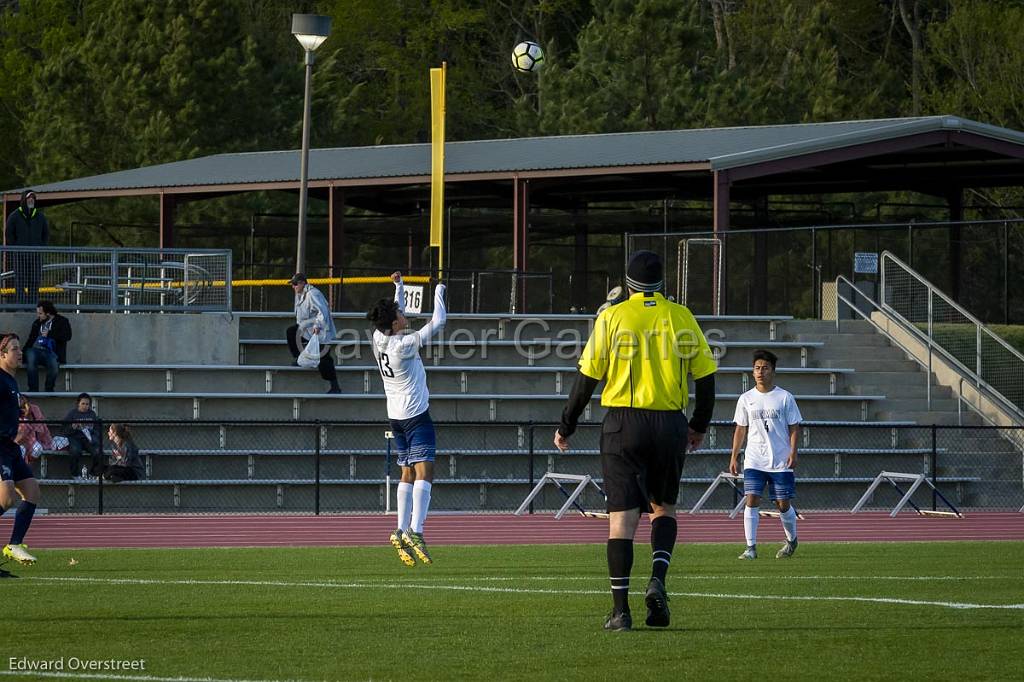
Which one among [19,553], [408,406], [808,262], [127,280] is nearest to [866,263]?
[808,262]

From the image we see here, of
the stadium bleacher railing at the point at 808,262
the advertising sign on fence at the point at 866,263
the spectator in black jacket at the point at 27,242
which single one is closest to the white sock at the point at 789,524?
the stadium bleacher railing at the point at 808,262

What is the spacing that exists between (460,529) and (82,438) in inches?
234

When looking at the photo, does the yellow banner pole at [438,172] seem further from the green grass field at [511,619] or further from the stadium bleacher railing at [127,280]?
the green grass field at [511,619]

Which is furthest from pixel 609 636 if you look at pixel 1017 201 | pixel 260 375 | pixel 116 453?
pixel 1017 201

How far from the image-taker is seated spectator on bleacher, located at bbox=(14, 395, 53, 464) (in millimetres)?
21922

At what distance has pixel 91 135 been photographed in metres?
48.5

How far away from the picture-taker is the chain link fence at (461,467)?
23016 millimetres

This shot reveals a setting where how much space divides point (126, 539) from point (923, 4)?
146 ft

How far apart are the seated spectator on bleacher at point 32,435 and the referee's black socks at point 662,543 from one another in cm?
1411

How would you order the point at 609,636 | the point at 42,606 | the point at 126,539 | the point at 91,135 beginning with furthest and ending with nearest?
1. the point at 91,135
2. the point at 126,539
3. the point at 42,606
4. the point at 609,636

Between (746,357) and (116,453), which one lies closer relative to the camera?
(116,453)

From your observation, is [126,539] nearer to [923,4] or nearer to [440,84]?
[440,84]

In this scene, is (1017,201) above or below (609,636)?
above

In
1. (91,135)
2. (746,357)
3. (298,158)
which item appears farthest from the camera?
(91,135)
